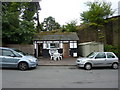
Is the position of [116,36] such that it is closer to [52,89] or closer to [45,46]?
[45,46]

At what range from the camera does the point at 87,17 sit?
20.5 meters

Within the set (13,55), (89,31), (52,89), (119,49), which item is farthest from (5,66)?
(89,31)

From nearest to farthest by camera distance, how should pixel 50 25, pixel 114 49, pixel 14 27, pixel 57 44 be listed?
pixel 14 27 → pixel 114 49 → pixel 57 44 → pixel 50 25

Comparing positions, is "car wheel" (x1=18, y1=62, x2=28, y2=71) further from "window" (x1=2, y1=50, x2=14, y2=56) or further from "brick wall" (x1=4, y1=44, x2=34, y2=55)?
"brick wall" (x1=4, y1=44, x2=34, y2=55)

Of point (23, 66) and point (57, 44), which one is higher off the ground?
point (57, 44)

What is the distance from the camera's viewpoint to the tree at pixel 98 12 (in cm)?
1977

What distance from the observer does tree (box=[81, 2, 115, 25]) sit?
19.8 meters

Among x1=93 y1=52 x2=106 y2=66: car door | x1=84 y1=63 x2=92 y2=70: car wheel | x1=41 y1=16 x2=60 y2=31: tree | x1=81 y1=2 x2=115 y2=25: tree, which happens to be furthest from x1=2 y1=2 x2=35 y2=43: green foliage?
x1=41 y1=16 x2=60 y2=31: tree

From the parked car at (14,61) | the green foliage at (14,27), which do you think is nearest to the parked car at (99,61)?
the parked car at (14,61)

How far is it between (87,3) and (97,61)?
38.4ft

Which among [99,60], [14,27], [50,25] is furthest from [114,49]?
[50,25]

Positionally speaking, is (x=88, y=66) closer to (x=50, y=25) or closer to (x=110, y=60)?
(x=110, y=60)

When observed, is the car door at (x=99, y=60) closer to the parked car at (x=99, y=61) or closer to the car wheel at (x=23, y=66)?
the parked car at (x=99, y=61)

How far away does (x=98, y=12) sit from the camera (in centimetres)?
1967
